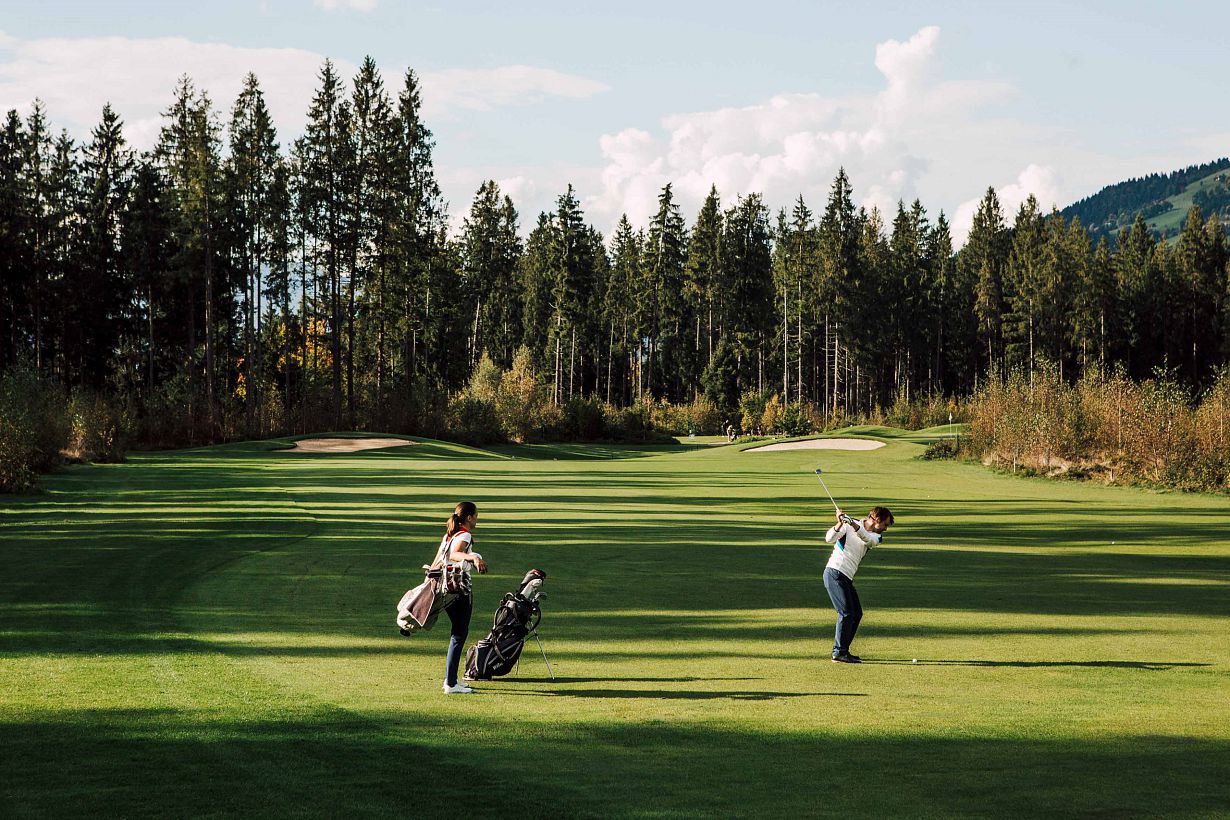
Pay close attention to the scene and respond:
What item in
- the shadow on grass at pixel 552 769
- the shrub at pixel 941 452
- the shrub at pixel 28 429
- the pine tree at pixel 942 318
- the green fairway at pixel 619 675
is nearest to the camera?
the shadow on grass at pixel 552 769

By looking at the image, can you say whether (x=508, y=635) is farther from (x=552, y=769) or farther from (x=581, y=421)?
(x=581, y=421)

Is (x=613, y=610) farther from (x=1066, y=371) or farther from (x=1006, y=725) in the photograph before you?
(x=1066, y=371)

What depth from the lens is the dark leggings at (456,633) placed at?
10.5 metres

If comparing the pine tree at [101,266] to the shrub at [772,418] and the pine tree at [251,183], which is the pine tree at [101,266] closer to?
the pine tree at [251,183]

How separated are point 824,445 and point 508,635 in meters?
52.7

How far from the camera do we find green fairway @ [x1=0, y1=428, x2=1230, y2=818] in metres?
7.59

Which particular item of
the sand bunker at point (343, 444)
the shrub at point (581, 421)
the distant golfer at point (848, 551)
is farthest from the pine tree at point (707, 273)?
the distant golfer at point (848, 551)

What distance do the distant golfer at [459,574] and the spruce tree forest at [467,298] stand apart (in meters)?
33.9

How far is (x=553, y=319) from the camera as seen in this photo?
394 ft

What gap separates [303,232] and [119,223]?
43.9 ft

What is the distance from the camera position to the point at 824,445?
204ft

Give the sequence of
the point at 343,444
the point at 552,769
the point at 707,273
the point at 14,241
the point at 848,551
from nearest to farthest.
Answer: the point at 552,769, the point at 848,551, the point at 343,444, the point at 14,241, the point at 707,273

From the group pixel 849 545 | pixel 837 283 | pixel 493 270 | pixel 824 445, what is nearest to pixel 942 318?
pixel 837 283

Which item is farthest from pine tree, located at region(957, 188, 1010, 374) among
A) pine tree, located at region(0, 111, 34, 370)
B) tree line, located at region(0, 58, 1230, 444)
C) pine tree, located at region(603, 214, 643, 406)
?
pine tree, located at region(0, 111, 34, 370)
